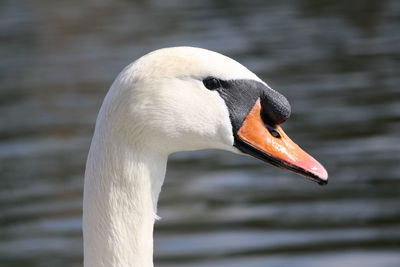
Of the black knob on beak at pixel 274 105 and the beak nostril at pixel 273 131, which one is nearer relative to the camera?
the black knob on beak at pixel 274 105

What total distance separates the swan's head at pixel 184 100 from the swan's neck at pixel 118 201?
56mm

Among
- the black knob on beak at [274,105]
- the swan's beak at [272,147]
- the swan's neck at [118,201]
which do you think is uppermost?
the black knob on beak at [274,105]

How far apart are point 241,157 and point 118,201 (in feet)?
22.9

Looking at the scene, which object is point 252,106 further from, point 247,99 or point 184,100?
point 184,100

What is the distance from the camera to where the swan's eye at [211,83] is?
3523 mm

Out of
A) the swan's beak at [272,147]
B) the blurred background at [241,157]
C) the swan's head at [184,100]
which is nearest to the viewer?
the swan's head at [184,100]

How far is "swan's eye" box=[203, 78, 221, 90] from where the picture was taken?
3.52 m

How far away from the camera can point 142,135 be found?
11.3ft

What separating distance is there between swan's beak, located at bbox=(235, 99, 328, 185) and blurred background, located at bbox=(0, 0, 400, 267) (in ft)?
13.9

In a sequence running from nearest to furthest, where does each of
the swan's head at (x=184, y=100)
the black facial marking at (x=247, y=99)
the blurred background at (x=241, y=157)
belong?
the swan's head at (x=184, y=100) < the black facial marking at (x=247, y=99) < the blurred background at (x=241, y=157)

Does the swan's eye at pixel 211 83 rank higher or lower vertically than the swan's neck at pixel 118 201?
higher

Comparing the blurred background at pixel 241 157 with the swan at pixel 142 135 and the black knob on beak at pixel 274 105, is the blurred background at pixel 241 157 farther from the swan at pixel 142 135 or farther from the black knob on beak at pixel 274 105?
the swan at pixel 142 135

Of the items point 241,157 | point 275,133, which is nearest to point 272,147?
point 275,133

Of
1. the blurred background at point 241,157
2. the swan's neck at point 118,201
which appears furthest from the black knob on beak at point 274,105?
the blurred background at point 241,157
